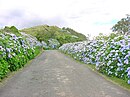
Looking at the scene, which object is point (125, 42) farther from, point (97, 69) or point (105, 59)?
point (97, 69)

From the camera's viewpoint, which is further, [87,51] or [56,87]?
[87,51]

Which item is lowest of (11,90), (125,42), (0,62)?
(11,90)

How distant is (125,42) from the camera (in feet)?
40.8

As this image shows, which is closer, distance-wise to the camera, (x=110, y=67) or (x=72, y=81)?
(x=72, y=81)

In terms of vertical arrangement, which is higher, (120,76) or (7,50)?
(7,50)

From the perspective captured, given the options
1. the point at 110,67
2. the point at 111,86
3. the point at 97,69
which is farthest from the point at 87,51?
the point at 111,86

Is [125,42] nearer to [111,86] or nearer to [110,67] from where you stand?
[110,67]

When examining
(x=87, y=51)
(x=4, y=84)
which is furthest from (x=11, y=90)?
(x=87, y=51)

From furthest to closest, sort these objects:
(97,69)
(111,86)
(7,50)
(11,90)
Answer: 1. (97,69)
2. (7,50)
3. (111,86)
4. (11,90)

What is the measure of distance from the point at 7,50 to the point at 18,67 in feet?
7.17

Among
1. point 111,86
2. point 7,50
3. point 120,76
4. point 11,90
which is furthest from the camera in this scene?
point 7,50

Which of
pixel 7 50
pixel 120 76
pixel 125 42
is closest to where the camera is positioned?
pixel 120 76

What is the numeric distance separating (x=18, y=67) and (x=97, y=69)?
4.37 meters

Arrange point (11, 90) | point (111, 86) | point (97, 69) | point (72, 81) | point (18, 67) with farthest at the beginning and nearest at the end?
point (18, 67) → point (97, 69) → point (72, 81) → point (111, 86) → point (11, 90)
